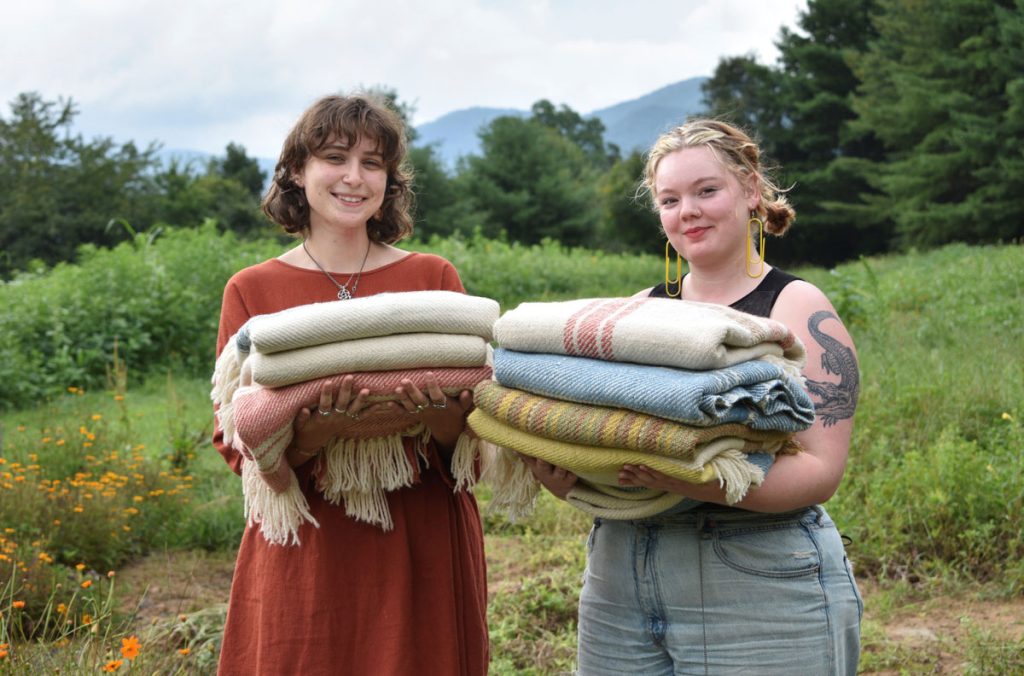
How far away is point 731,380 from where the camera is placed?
177cm

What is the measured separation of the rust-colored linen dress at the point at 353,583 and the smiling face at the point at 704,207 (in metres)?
0.83

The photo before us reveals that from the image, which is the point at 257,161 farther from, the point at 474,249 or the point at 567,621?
the point at 567,621

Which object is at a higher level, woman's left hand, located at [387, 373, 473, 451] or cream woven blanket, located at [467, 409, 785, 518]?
Answer: woman's left hand, located at [387, 373, 473, 451]

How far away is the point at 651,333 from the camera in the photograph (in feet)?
6.07

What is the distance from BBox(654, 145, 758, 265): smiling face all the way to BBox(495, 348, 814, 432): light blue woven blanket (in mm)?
405

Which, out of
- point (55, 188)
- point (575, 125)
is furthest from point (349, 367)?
point (575, 125)

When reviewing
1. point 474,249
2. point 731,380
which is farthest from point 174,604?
point 474,249

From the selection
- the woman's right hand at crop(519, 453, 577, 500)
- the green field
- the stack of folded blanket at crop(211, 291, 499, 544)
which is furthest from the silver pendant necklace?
the green field

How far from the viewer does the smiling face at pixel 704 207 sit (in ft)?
7.06

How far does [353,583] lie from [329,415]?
1.75 feet

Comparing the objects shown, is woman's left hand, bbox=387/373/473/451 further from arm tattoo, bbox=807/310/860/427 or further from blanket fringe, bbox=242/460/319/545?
arm tattoo, bbox=807/310/860/427

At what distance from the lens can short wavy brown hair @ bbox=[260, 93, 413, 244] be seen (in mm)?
2521

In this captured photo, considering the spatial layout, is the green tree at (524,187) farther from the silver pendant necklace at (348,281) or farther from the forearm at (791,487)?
the forearm at (791,487)

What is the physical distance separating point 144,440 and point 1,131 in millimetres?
31863
